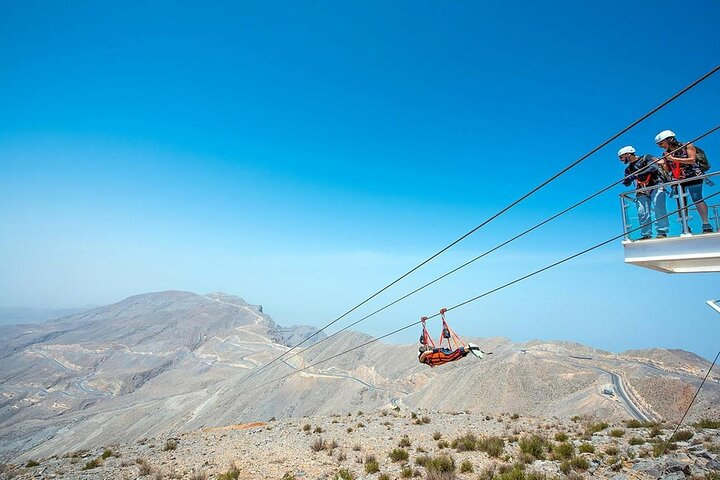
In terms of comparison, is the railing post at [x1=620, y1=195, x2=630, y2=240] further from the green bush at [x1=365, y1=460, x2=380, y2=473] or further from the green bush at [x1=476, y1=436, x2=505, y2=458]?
the green bush at [x1=365, y1=460, x2=380, y2=473]

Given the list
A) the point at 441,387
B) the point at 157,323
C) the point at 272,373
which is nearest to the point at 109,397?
the point at 272,373

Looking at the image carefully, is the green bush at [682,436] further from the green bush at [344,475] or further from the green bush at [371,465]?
the green bush at [344,475]

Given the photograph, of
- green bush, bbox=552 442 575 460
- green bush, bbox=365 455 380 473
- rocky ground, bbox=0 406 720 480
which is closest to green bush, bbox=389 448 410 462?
rocky ground, bbox=0 406 720 480

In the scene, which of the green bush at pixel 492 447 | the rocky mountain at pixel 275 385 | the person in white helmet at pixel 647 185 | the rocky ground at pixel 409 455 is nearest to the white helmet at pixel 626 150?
the person in white helmet at pixel 647 185

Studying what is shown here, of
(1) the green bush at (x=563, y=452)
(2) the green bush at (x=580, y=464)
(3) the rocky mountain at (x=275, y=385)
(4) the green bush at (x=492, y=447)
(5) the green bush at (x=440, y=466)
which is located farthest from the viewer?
(3) the rocky mountain at (x=275, y=385)

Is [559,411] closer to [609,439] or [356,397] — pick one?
[609,439]
